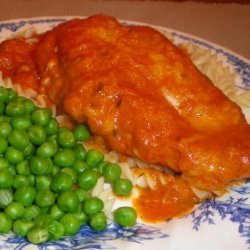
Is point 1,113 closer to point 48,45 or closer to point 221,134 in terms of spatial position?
point 48,45

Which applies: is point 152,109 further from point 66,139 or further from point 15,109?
point 15,109

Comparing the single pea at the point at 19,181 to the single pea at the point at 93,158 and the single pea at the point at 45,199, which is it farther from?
the single pea at the point at 93,158

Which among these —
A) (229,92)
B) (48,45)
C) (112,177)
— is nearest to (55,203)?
(112,177)

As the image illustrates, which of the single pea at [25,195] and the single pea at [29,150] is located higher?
the single pea at [29,150]

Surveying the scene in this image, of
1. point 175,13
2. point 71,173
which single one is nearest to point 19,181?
point 71,173

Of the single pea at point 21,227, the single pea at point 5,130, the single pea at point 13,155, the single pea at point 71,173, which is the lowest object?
the single pea at point 21,227

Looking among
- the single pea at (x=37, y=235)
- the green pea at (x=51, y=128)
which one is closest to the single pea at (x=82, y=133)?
the green pea at (x=51, y=128)
